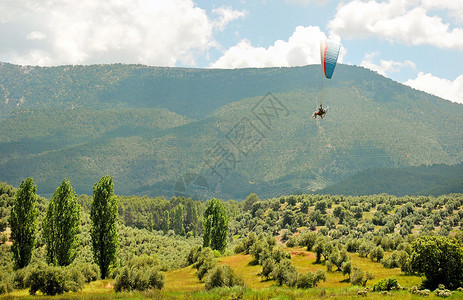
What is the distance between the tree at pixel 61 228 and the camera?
46469mm

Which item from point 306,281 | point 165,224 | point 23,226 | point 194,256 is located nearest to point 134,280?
point 306,281

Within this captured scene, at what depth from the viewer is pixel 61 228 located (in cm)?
4703

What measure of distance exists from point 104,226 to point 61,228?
17.3 feet

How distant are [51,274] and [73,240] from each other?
50.5 ft

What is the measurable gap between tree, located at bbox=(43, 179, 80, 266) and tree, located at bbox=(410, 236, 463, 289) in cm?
4010

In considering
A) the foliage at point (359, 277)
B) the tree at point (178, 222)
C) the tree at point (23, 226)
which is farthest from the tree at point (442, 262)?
the tree at point (178, 222)

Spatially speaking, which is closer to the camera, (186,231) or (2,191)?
(2,191)

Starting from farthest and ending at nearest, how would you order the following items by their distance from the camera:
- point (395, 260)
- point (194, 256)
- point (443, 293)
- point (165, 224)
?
point (165, 224), point (194, 256), point (395, 260), point (443, 293)

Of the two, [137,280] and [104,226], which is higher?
[104,226]

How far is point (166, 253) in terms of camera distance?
92.9 metres

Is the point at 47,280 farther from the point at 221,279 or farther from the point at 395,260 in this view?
the point at 395,260

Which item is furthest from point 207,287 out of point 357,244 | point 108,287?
point 357,244

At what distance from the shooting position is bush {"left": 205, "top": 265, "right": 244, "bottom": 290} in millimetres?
35781

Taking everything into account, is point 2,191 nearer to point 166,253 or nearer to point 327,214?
point 166,253
